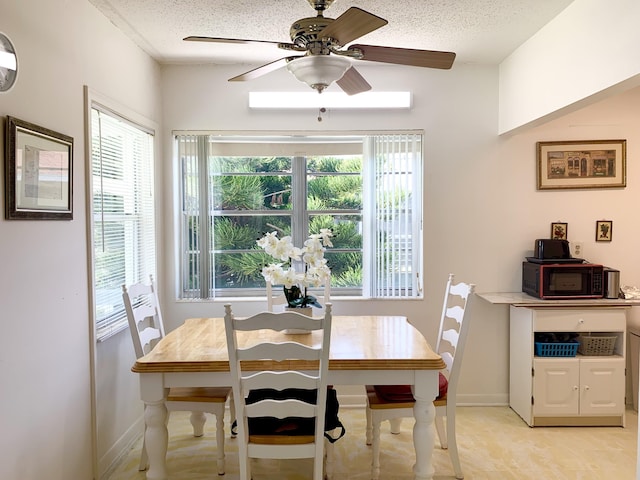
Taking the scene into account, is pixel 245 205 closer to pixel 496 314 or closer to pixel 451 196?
pixel 451 196

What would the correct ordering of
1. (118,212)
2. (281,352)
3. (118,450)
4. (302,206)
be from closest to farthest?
1. (281,352)
2. (118,450)
3. (118,212)
4. (302,206)

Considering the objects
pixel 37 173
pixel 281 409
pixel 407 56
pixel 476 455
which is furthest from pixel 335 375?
pixel 37 173

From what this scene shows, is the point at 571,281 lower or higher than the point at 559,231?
lower

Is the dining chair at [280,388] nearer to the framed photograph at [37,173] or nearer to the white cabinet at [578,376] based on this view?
the framed photograph at [37,173]

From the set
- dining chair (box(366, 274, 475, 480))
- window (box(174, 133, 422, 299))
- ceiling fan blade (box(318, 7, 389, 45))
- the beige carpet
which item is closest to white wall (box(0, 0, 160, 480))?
the beige carpet

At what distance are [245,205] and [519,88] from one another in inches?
84.0

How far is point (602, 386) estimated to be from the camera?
10.3 feet

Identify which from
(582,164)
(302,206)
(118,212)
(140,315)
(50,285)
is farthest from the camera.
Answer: (302,206)

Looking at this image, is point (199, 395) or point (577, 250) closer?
point (199, 395)

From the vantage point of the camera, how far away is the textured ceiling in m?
2.51

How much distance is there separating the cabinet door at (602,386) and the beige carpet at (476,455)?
14cm

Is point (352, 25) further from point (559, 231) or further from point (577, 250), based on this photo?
point (577, 250)

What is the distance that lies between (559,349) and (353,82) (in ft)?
7.32

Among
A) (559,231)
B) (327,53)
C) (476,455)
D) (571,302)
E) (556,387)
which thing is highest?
(327,53)
